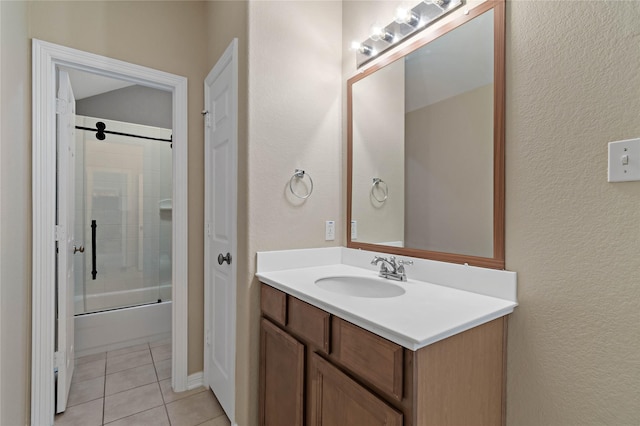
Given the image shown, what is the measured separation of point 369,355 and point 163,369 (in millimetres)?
2081

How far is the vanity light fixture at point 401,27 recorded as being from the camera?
1.26m

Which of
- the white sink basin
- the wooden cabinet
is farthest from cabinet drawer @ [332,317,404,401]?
the white sink basin

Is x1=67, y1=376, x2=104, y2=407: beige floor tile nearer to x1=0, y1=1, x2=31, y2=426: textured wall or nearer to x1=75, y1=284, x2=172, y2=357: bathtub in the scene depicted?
x1=0, y1=1, x2=31, y2=426: textured wall

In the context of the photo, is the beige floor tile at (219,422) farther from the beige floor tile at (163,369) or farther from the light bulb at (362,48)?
the light bulb at (362,48)

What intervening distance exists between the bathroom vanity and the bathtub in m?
1.81

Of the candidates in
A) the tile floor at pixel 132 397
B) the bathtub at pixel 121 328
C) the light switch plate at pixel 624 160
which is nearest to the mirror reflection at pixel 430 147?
the light switch plate at pixel 624 160

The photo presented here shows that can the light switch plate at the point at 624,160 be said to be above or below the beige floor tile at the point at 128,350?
above

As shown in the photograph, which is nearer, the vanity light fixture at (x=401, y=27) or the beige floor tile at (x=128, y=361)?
the vanity light fixture at (x=401, y=27)

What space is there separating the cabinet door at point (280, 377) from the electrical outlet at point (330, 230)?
1.91ft

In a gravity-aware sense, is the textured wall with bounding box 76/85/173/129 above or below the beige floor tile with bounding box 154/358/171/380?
above

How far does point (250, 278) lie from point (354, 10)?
160 cm

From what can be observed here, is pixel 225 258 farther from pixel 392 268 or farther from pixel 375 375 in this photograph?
pixel 375 375

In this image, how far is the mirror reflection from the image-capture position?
1146 millimetres

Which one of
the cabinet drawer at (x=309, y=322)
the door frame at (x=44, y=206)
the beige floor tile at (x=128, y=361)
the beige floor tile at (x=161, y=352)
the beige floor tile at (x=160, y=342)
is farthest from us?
the beige floor tile at (x=160, y=342)
